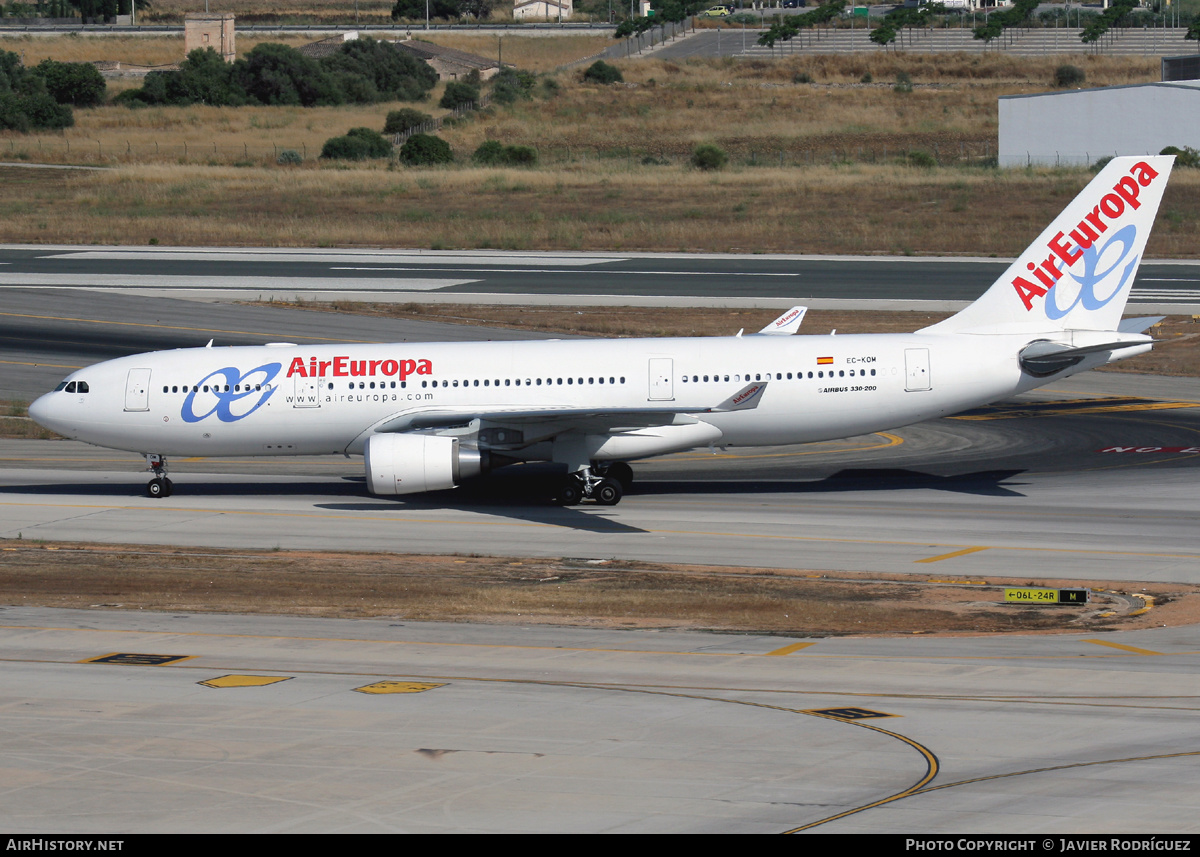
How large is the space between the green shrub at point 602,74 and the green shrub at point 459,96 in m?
20.3

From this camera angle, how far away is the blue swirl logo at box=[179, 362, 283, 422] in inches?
1497

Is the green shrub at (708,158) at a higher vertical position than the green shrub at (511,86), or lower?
lower

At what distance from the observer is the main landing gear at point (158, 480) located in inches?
1560

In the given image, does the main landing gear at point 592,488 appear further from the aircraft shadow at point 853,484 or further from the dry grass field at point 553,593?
the dry grass field at point 553,593

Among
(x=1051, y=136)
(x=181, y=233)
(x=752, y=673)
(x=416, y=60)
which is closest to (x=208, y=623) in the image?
(x=752, y=673)

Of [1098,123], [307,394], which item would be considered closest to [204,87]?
[1098,123]

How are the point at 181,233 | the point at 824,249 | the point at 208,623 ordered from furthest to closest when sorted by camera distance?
the point at 181,233
the point at 824,249
the point at 208,623

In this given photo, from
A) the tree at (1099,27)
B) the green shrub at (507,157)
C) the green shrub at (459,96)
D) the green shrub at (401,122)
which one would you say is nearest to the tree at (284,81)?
the green shrub at (459,96)

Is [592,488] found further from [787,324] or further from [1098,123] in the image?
[1098,123]

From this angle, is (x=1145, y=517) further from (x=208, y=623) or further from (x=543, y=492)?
(x=208, y=623)

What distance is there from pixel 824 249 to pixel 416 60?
117599mm

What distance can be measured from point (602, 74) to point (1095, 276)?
148902 mm

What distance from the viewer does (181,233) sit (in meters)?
93.8

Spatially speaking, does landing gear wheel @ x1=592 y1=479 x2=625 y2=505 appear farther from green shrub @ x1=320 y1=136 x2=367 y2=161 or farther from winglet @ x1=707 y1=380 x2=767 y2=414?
green shrub @ x1=320 y1=136 x2=367 y2=161
